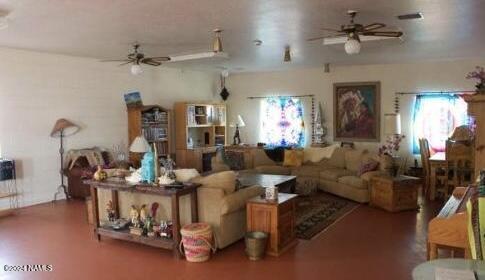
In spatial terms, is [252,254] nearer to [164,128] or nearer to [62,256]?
[62,256]

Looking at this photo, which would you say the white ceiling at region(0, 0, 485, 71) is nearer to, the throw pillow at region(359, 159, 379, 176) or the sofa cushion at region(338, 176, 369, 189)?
the throw pillow at region(359, 159, 379, 176)

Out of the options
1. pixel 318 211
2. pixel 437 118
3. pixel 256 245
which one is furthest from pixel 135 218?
pixel 437 118

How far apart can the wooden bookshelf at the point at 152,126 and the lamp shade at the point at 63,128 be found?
1169mm

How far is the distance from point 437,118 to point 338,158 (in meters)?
2.26

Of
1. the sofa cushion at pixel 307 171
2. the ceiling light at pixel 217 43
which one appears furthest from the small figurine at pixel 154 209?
the sofa cushion at pixel 307 171

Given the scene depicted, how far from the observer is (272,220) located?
13.6ft

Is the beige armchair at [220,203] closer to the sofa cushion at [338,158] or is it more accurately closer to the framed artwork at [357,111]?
the sofa cushion at [338,158]

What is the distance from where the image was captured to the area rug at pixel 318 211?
5.04 meters

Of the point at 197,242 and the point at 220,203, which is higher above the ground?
the point at 220,203

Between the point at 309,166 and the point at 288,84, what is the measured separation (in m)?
2.65

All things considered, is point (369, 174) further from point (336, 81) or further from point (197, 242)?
point (197, 242)

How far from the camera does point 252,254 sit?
13.1 ft

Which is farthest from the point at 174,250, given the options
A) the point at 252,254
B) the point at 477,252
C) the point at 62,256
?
the point at 477,252

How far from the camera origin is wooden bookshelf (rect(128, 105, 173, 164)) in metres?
7.98
